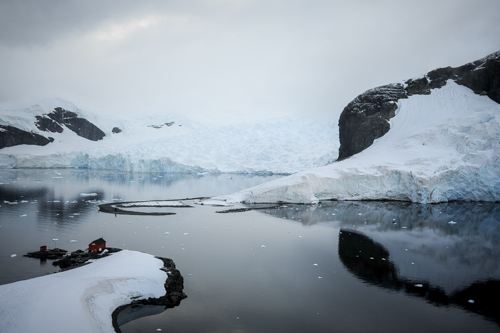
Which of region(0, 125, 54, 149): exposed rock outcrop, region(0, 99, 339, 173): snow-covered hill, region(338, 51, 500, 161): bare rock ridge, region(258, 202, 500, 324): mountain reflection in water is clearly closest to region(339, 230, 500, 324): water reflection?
region(258, 202, 500, 324): mountain reflection in water

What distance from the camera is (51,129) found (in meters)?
92.6

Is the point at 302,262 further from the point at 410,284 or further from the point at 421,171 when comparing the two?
the point at 421,171

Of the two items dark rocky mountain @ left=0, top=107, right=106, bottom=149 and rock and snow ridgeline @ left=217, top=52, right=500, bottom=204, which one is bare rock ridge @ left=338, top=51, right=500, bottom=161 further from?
dark rocky mountain @ left=0, top=107, right=106, bottom=149

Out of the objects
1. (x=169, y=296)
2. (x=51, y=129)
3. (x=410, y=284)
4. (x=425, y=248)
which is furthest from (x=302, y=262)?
(x=51, y=129)

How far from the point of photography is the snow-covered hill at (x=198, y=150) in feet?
213

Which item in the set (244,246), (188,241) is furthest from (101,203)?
(244,246)

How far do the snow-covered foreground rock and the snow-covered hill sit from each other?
180 feet

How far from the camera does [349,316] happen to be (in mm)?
8570

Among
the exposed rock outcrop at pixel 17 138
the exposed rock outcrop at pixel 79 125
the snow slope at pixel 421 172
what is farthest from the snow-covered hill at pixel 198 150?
the snow slope at pixel 421 172

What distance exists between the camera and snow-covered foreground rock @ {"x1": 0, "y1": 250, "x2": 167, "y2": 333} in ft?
21.0

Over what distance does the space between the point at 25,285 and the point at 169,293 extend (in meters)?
3.53

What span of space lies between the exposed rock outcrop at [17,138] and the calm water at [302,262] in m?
68.9

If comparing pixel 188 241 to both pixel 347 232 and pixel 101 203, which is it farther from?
pixel 101 203

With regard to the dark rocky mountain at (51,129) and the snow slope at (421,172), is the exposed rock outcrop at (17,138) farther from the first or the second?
the snow slope at (421,172)
